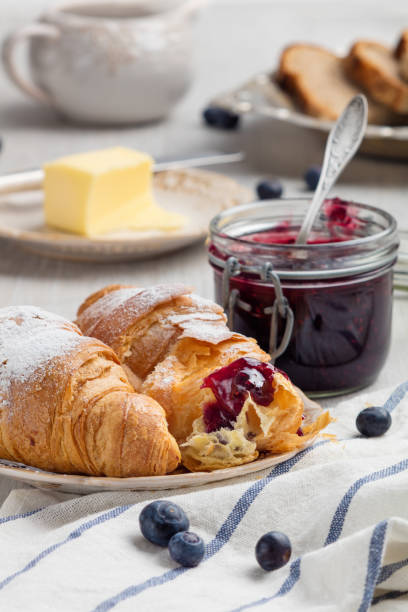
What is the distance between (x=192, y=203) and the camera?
2111mm

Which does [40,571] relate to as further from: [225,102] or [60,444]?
[225,102]

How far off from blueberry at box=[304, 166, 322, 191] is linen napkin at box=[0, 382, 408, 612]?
1284 mm

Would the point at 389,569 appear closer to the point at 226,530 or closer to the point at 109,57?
the point at 226,530

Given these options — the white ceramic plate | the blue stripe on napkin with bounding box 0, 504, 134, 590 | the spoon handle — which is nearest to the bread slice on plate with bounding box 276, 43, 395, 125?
the white ceramic plate

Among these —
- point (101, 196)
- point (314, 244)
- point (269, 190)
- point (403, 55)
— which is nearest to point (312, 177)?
point (269, 190)

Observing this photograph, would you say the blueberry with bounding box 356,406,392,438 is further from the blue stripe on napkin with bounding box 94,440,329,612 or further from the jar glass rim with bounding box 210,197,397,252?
the jar glass rim with bounding box 210,197,397,252

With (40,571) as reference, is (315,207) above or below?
above

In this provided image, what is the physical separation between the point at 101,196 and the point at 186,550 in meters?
1.16

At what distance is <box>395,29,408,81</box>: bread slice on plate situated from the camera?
2496mm

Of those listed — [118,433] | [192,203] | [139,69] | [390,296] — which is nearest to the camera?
[118,433]

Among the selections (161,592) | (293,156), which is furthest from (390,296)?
(293,156)

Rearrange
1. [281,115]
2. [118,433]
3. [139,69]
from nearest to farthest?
1. [118,433]
2. [281,115]
3. [139,69]

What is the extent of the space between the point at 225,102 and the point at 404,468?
5.36ft

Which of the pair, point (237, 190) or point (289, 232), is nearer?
point (289, 232)
